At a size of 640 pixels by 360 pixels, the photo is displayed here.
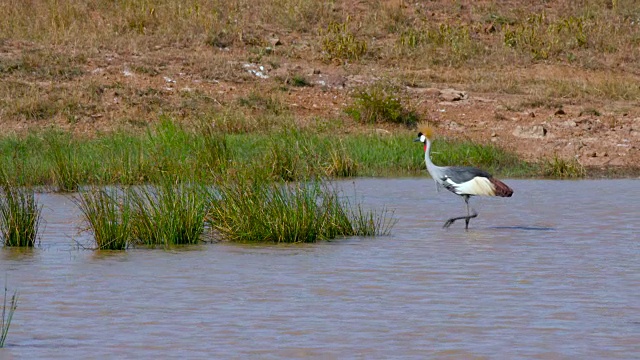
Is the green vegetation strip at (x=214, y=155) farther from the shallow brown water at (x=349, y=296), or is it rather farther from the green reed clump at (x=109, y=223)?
the green reed clump at (x=109, y=223)

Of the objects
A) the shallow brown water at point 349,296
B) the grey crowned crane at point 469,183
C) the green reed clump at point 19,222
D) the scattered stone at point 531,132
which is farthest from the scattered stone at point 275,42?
the green reed clump at point 19,222

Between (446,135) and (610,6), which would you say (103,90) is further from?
(610,6)

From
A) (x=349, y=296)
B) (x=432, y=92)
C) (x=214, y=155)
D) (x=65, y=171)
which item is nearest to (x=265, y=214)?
(x=349, y=296)

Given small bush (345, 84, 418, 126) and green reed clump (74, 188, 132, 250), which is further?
small bush (345, 84, 418, 126)

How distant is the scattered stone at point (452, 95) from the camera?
20281mm

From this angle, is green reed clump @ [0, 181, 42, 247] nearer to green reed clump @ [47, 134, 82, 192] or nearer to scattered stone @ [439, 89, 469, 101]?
green reed clump @ [47, 134, 82, 192]

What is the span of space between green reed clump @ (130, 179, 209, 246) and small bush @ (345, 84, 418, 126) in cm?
874

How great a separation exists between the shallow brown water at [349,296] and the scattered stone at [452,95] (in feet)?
27.2

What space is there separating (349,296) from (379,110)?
10679 mm

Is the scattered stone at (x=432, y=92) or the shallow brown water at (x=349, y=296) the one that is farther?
the scattered stone at (x=432, y=92)

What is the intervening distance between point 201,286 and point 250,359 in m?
2.11

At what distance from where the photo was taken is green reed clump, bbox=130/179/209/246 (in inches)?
388

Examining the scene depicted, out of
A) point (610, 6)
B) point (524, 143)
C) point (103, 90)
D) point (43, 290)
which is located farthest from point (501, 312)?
point (610, 6)

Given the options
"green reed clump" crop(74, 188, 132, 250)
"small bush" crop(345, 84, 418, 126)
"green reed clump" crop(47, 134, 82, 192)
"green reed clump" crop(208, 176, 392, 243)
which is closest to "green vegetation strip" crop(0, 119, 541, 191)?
"green reed clump" crop(47, 134, 82, 192)
